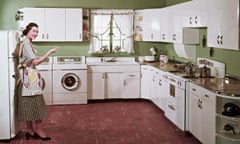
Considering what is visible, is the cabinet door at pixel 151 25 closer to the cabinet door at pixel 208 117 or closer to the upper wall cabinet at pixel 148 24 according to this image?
the upper wall cabinet at pixel 148 24

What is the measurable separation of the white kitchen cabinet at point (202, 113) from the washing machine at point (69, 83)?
3.20 metres

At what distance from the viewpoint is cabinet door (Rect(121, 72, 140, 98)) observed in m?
8.37

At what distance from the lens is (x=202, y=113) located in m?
4.93

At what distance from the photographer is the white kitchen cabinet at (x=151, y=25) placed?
810 centimetres

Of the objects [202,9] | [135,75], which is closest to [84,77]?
[135,75]

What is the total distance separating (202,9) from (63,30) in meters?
3.68

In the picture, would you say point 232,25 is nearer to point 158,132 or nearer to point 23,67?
point 158,132

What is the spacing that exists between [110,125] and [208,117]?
212 centimetres

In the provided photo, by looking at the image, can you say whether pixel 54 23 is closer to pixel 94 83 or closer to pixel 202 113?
pixel 94 83

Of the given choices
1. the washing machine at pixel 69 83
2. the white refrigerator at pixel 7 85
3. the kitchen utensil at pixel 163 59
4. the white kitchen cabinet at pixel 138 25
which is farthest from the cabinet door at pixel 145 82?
the white refrigerator at pixel 7 85

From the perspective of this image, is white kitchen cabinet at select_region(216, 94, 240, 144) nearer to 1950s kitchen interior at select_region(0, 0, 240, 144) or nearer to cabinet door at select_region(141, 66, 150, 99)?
1950s kitchen interior at select_region(0, 0, 240, 144)

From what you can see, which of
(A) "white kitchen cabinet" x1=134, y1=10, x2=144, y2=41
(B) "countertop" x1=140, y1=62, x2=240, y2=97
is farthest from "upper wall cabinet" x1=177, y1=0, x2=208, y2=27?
(A) "white kitchen cabinet" x1=134, y1=10, x2=144, y2=41

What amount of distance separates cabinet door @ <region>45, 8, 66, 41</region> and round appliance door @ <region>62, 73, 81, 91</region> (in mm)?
958

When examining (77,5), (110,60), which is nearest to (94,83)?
(110,60)
